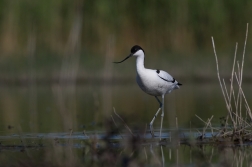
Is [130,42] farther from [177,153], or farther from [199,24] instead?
[177,153]

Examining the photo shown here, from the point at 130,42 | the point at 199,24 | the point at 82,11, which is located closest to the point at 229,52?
the point at 199,24

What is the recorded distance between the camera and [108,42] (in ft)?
69.5

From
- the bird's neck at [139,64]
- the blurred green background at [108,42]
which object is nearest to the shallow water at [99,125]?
the blurred green background at [108,42]

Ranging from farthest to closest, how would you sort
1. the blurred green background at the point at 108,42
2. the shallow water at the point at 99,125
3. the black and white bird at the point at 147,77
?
1. the blurred green background at the point at 108,42
2. the black and white bird at the point at 147,77
3. the shallow water at the point at 99,125

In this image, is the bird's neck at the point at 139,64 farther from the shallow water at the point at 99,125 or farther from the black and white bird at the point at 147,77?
the shallow water at the point at 99,125

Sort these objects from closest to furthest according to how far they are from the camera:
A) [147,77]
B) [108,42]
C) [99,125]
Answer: [147,77]
[99,125]
[108,42]

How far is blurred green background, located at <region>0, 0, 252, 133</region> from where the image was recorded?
20125 millimetres

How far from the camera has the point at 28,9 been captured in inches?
860

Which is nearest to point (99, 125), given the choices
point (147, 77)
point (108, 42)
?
point (147, 77)

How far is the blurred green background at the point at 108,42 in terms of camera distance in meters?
20.1

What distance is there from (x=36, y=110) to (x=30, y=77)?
630cm

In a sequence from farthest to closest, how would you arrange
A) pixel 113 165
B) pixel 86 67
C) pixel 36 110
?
pixel 86 67 → pixel 36 110 → pixel 113 165

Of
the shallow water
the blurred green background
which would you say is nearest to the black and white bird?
the shallow water

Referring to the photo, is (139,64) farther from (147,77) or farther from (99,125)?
(99,125)
